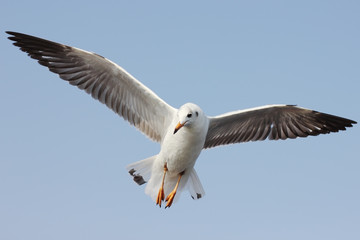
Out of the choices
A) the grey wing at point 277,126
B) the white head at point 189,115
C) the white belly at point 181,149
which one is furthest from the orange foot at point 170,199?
the white head at point 189,115

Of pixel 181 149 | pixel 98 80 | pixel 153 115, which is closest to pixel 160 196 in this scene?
pixel 181 149

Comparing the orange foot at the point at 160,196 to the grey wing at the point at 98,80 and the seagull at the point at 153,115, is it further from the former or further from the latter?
the grey wing at the point at 98,80

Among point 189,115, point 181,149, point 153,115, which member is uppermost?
point 189,115

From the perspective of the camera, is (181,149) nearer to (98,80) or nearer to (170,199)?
(170,199)

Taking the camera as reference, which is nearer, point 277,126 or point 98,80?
point 98,80

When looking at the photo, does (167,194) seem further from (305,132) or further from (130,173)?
(305,132)

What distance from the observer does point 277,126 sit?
955 cm

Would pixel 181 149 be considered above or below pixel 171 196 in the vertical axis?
above

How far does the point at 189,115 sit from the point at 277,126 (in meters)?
2.28

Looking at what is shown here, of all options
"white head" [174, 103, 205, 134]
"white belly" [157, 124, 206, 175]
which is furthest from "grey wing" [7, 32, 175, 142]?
"white head" [174, 103, 205, 134]

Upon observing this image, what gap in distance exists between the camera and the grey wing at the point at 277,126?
366 inches

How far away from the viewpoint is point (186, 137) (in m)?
8.08

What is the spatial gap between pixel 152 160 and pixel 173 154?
2.26 feet

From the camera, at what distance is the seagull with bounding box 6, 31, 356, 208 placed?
8.54m
